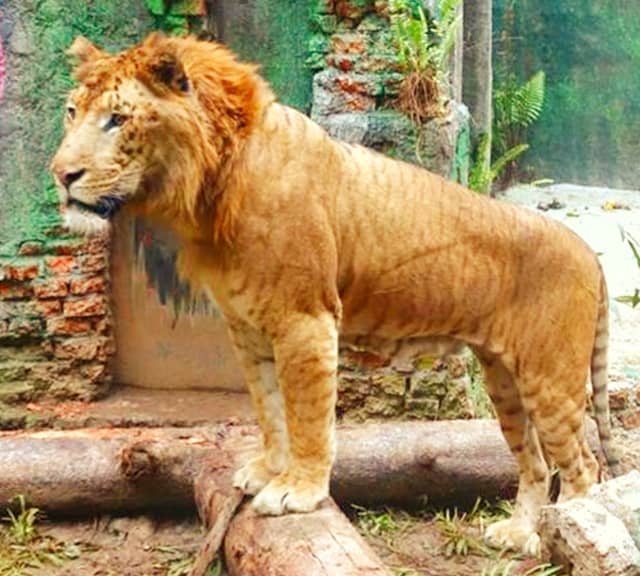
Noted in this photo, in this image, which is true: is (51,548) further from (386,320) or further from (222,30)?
(222,30)

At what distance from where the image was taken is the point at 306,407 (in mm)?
4957

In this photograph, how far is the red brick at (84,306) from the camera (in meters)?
7.39

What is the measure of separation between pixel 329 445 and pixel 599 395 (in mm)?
1362

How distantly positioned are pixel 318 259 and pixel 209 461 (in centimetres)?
146

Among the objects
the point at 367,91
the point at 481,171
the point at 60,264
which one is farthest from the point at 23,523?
the point at 481,171

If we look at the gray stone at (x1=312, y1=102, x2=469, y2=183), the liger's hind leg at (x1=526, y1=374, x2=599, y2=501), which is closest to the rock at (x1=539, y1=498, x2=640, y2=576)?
the liger's hind leg at (x1=526, y1=374, x2=599, y2=501)

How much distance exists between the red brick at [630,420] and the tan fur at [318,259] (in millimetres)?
2131

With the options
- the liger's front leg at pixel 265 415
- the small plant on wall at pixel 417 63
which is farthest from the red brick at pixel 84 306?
the liger's front leg at pixel 265 415

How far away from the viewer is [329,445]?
507 centimetres

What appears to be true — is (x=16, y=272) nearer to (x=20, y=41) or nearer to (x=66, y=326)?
(x=66, y=326)

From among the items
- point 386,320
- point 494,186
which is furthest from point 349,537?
point 494,186

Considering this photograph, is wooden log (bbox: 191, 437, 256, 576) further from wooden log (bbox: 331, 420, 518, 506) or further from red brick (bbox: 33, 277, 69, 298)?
red brick (bbox: 33, 277, 69, 298)

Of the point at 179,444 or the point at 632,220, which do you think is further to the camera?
the point at 632,220

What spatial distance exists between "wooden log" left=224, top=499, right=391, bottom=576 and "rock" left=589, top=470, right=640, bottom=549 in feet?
3.44
